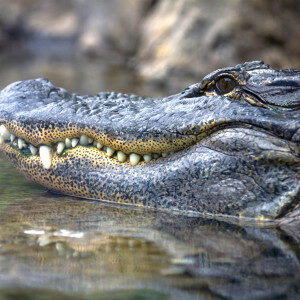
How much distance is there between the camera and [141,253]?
2.08m

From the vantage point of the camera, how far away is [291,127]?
258 centimetres

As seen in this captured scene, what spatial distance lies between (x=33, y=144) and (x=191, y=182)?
1.06 m

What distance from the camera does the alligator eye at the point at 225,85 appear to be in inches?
115

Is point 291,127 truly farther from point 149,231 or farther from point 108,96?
point 108,96

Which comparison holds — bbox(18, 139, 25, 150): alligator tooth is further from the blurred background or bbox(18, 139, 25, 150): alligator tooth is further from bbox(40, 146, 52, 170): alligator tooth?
the blurred background

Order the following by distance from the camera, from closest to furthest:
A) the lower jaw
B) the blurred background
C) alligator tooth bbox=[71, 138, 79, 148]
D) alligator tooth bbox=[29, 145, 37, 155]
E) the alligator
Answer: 1. the alligator
2. the lower jaw
3. alligator tooth bbox=[71, 138, 79, 148]
4. alligator tooth bbox=[29, 145, 37, 155]
5. the blurred background

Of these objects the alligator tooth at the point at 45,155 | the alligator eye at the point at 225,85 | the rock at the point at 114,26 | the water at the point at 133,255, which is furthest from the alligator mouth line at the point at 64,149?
the rock at the point at 114,26

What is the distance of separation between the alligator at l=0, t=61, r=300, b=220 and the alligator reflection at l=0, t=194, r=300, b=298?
0.55 ft

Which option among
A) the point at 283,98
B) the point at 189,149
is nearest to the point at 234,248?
the point at 189,149

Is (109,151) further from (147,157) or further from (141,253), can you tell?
(141,253)

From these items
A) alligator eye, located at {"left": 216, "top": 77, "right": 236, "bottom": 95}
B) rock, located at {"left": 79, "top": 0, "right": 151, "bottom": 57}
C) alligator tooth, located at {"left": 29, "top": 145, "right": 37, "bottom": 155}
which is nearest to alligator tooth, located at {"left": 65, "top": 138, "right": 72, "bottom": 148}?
alligator tooth, located at {"left": 29, "top": 145, "right": 37, "bottom": 155}

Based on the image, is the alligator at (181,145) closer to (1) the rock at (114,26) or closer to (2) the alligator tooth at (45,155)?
(2) the alligator tooth at (45,155)

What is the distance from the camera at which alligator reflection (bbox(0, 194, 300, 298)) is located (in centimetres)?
174

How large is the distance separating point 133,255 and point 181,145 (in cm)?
92
